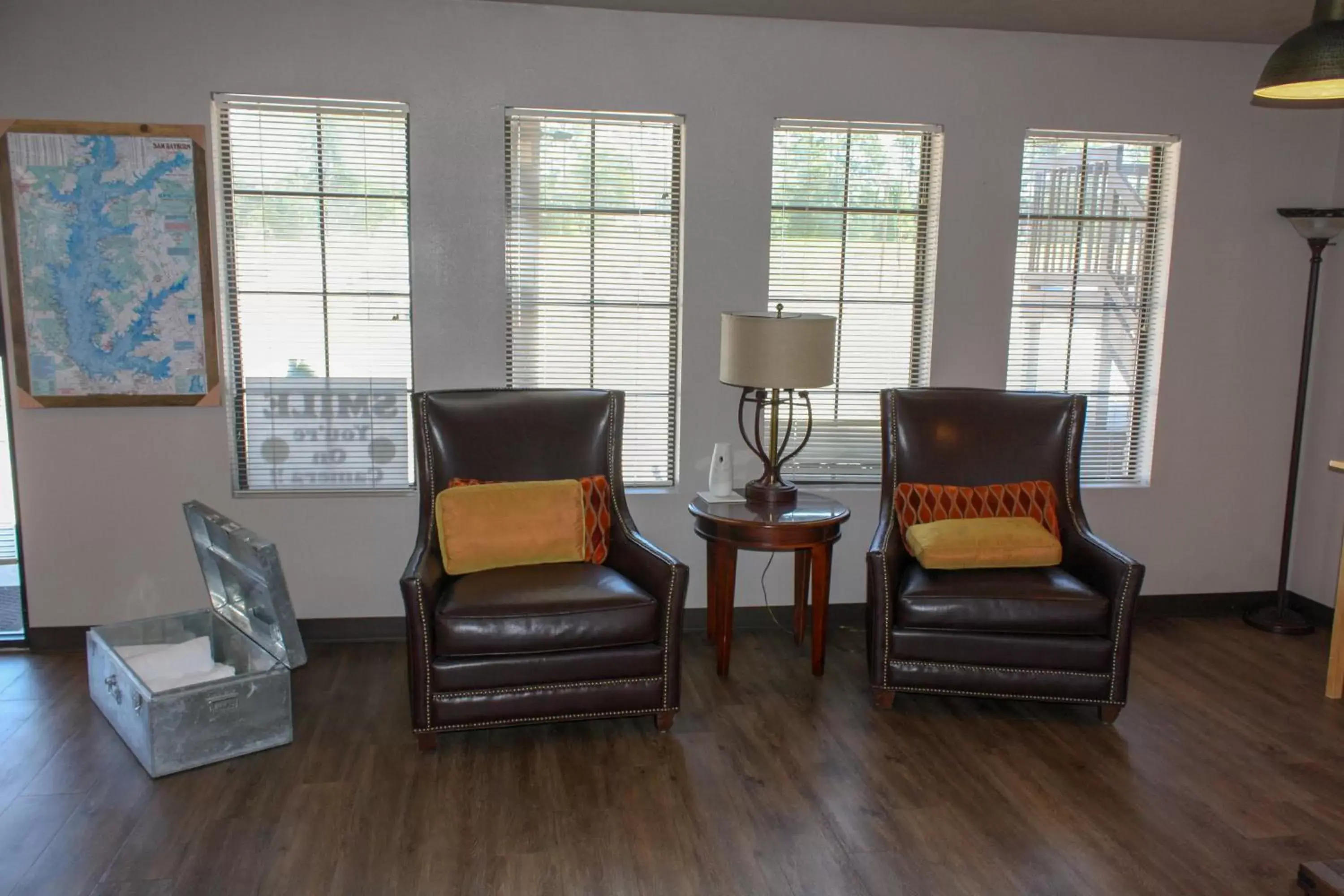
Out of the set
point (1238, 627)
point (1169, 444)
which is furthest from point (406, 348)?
point (1238, 627)

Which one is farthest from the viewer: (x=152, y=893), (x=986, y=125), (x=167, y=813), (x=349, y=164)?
(x=986, y=125)

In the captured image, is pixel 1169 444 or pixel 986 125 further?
pixel 1169 444

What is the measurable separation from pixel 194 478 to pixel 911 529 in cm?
271

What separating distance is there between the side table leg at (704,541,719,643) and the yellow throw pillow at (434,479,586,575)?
58 cm

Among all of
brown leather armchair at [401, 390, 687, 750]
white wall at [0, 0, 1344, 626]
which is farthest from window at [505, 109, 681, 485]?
brown leather armchair at [401, 390, 687, 750]

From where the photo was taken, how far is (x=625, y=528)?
364 centimetres

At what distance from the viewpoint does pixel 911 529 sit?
3658 mm

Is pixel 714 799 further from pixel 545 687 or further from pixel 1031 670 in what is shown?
pixel 1031 670

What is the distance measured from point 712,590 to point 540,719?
1052mm

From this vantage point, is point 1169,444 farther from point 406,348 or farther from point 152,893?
point 152,893

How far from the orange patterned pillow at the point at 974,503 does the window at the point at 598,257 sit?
1013mm

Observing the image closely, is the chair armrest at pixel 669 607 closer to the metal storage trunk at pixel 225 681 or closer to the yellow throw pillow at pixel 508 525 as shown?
the yellow throw pillow at pixel 508 525

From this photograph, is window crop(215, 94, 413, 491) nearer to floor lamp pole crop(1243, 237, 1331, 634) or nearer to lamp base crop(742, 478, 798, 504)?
lamp base crop(742, 478, 798, 504)

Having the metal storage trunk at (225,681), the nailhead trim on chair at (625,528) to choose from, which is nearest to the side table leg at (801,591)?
the nailhead trim on chair at (625,528)
